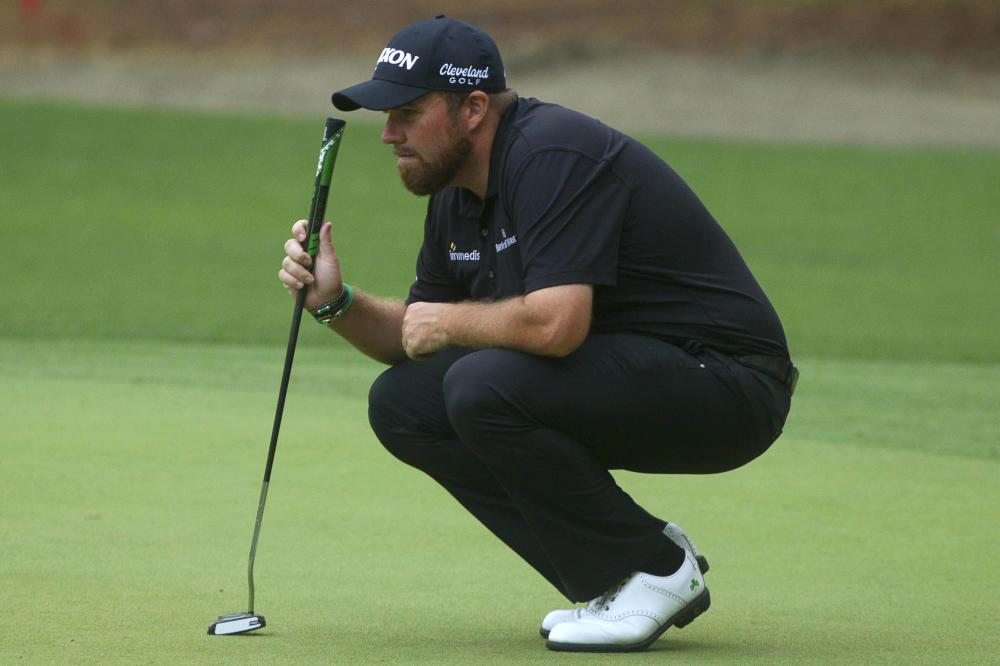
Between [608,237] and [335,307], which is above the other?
[608,237]

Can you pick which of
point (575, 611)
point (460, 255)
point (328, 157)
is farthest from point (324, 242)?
point (575, 611)

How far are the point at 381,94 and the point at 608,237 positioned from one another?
55 cm

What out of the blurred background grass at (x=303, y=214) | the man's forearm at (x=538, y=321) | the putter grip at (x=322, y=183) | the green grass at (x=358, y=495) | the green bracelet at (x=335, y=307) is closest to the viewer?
the man's forearm at (x=538, y=321)

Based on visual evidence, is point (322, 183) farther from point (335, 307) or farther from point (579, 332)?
point (579, 332)

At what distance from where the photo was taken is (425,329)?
3.48m

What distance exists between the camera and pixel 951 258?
15.4 m

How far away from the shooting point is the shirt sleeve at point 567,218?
130 inches

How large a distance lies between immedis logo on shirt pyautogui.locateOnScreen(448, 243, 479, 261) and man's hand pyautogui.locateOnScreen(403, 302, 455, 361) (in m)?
0.20

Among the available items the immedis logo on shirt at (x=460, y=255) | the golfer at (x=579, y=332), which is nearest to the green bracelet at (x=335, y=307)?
the golfer at (x=579, y=332)

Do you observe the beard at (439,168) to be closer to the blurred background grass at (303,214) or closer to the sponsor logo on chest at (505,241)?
the sponsor logo on chest at (505,241)

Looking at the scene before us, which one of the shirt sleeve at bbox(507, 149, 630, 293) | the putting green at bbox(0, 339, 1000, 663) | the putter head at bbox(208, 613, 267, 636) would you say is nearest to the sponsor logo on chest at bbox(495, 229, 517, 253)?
the shirt sleeve at bbox(507, 149, 630, 293)

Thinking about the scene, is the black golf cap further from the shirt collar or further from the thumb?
the thumb

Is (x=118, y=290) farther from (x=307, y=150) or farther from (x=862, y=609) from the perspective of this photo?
(x=862, y=609)

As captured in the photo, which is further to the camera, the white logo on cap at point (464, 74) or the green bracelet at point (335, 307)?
the green bracelet at point (335, 307)
